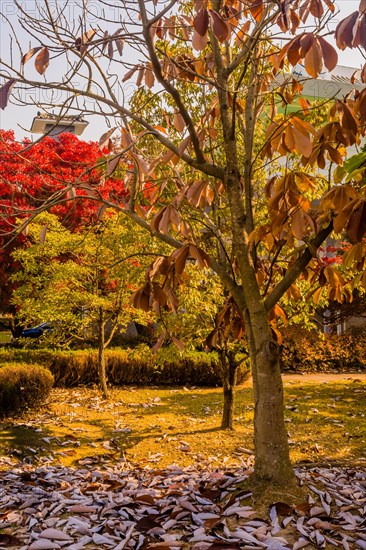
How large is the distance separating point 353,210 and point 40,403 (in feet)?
24.4

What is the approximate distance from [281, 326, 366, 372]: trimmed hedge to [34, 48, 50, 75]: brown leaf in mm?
11273

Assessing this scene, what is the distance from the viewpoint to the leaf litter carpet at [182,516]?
3.17m

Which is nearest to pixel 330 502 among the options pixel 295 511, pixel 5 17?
pixel 295 511

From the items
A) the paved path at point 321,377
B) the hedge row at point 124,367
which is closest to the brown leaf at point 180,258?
the hedge row at point 124,367

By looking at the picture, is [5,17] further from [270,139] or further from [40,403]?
[40,403]

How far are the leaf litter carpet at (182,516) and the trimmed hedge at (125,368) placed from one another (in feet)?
23.2

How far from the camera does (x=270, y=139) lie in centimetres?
342

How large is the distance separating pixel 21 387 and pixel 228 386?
3.15 metres

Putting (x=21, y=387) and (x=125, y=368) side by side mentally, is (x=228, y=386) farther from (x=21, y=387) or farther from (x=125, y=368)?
(x=125, y=368)

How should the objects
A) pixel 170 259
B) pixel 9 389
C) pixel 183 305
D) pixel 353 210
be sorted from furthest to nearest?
pixel 9 389 → pixel 183 305 → pixel 170 259 → pixel 353 210

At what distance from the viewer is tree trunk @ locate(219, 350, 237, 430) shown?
7984 millimetres

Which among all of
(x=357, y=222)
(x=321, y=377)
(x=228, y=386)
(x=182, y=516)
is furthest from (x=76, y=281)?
(x=357, y=222)

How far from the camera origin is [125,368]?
1200 cm

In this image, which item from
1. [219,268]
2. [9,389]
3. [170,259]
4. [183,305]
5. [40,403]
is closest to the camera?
[170,259]
